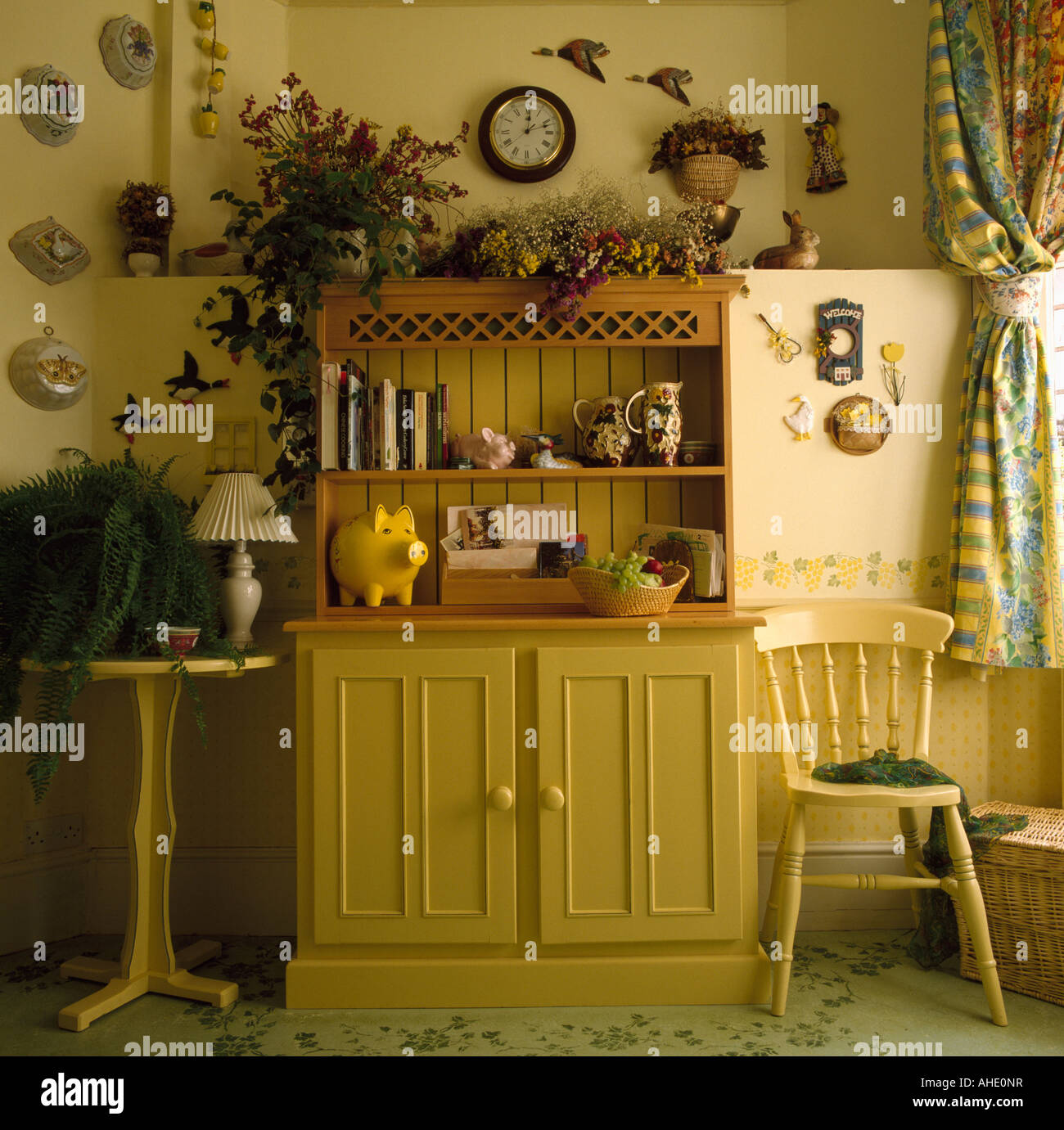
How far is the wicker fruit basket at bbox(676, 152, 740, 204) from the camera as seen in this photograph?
269 cm

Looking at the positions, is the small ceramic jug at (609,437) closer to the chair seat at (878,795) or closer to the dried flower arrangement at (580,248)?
the dried flower arrangement at (580,248)

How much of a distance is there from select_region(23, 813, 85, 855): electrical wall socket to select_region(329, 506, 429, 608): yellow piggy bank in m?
1.18

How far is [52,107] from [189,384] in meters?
0.88

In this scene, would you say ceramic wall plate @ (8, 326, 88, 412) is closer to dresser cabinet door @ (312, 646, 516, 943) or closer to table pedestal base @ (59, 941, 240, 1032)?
dresser cabinet door @ (312, 646, 516, 943)

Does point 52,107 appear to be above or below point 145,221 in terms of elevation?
above

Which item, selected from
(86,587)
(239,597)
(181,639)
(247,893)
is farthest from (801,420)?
(247,893)

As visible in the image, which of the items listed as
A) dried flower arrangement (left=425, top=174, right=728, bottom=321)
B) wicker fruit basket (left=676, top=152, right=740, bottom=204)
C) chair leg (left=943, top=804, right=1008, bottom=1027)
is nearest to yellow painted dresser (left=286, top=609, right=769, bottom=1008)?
chair leg (left=943, top=804, right=1008, bottom=1027)

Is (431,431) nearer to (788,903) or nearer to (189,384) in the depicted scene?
(189,384)

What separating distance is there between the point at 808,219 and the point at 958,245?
0.54 m

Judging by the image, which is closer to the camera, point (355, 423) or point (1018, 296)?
point (355, 423)

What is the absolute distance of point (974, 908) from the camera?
2004 mm

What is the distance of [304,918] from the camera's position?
2.15m
